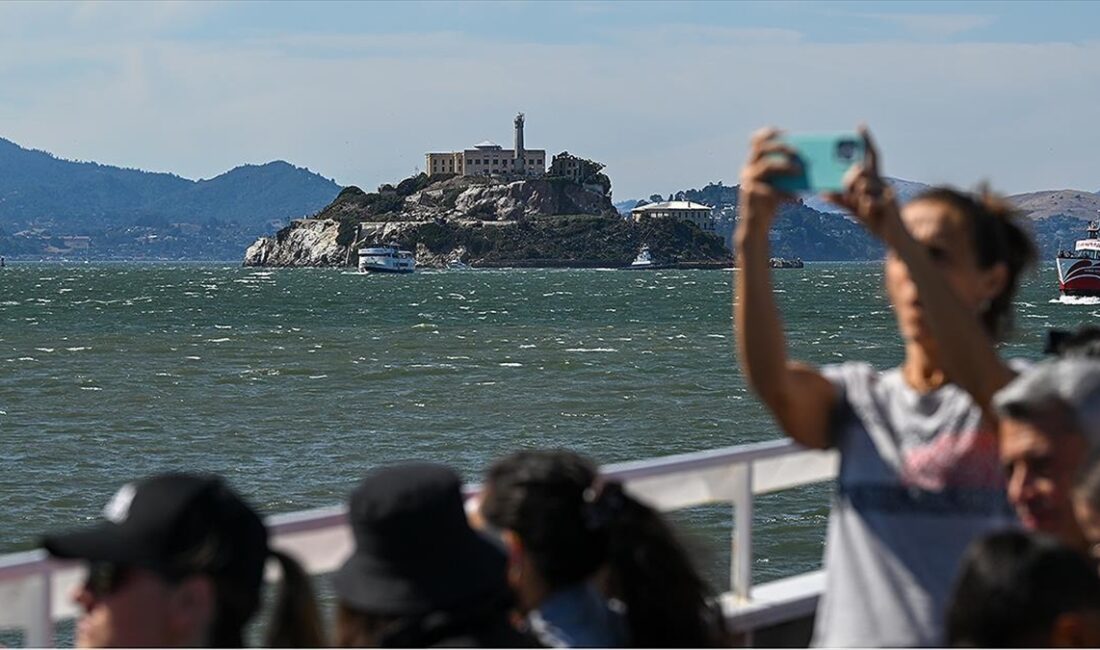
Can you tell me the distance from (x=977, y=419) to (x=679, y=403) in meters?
31.4

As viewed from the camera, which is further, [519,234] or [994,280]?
[519,234]

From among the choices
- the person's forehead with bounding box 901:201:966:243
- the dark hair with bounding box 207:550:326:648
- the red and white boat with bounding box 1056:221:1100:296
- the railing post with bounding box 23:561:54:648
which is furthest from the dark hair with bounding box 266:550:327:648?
the red and white boat with bounding box 1056:221:1100:296

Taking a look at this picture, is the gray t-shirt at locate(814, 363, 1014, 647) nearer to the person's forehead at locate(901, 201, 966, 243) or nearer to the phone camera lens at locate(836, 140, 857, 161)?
the person's forehead at locate(901, 201, 966, 243)

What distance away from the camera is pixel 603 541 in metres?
2.78

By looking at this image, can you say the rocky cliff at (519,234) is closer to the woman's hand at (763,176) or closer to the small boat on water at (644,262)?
the small boat on water at (644,262)

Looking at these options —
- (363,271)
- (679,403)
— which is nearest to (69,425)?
(679,403)

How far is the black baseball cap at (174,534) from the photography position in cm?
242

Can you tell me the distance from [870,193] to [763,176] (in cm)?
17

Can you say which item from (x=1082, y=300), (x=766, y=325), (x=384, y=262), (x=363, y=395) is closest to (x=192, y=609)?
(x=766, y=325)

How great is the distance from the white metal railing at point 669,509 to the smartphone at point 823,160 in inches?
34.8

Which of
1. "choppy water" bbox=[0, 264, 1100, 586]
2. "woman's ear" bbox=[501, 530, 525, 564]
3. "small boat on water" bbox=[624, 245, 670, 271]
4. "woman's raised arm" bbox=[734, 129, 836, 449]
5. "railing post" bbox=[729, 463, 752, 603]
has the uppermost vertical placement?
"woman's raised arm" bbox=[734, 129, 836, 449]

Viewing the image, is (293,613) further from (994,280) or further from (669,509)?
(669,509)

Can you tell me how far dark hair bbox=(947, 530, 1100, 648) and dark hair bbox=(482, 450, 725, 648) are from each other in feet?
2.49

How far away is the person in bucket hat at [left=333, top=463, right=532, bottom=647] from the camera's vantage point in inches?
97.9
